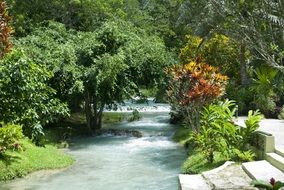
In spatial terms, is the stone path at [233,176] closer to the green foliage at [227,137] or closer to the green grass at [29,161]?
the green foliage at [227,137]

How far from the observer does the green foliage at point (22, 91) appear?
485 inches

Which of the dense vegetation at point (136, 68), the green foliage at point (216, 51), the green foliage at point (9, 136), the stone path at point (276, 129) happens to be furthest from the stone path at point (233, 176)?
the green foliage at point (216, 51)

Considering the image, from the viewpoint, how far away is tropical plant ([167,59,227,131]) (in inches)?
542

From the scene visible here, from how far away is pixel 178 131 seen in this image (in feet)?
66.8

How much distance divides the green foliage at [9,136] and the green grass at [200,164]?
439cm

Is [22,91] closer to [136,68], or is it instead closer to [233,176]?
[233,176]

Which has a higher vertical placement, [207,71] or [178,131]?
[207,71]

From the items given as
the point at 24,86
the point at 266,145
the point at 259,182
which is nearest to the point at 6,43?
the point at 24,86

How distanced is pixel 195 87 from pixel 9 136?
5255 millimetres

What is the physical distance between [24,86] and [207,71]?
5285mm

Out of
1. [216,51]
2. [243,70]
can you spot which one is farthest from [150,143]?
[216,51]

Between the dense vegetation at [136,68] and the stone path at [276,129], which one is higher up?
the dense vegetation at [136,68]

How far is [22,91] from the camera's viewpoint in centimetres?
1255

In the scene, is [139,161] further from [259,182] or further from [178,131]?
[259,182]
